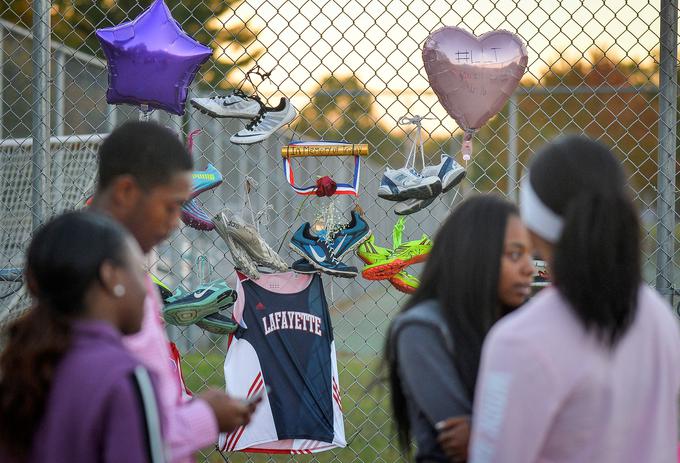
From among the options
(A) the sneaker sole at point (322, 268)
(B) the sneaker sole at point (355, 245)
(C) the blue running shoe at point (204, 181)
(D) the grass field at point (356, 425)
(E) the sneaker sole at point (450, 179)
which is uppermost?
(E) the sneaker sole at point (450, 179)

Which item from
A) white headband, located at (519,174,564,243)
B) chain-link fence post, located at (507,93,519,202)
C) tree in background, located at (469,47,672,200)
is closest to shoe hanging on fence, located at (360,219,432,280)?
tree in background, located at (469,47,672,200)

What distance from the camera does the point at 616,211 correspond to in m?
1.46

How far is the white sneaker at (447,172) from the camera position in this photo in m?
3.01

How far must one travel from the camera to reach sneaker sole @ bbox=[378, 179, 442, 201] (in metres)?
2.97

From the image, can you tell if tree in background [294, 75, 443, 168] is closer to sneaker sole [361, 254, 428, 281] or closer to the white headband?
sneaker sole [361, 254, 428, 281]

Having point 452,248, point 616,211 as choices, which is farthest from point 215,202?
point 616,211

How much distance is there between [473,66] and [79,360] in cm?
202

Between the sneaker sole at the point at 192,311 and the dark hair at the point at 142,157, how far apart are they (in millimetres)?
1032

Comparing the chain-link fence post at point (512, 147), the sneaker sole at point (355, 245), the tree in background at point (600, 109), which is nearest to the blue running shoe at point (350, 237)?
the sneaker sole at point (355, 245)

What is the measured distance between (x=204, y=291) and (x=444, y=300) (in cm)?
135

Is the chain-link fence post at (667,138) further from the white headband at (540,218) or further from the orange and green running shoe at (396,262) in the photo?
the white headband at (540,218)

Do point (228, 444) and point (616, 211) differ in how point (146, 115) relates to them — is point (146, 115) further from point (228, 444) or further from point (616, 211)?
point (616, 211)

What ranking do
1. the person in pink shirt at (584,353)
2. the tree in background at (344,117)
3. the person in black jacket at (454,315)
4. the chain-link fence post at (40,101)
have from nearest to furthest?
1. the person in pink shirt at (584,353)
2. the person in black jacket at (454,315)
3. the chain-link fence post at (40,101)
4. the tree in background at (344,117)

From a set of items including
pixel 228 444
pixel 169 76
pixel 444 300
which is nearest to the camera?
pixel 444 300
